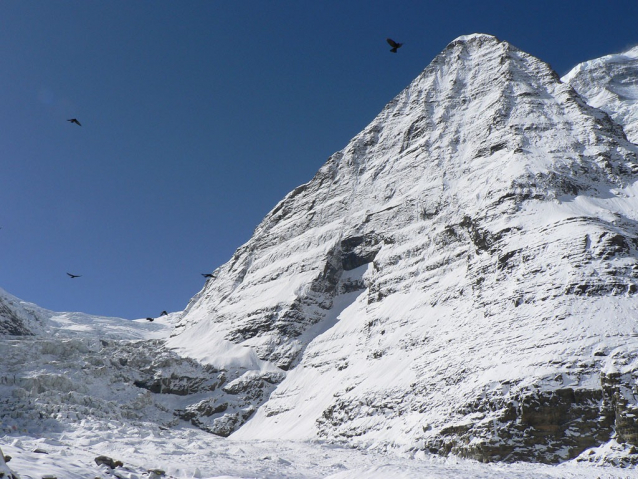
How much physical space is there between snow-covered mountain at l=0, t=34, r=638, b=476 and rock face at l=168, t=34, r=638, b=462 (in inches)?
9.1

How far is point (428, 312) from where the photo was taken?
6575 cm

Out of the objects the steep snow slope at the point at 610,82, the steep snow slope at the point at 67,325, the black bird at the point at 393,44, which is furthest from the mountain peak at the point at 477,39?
the black bird at the point at 393,44

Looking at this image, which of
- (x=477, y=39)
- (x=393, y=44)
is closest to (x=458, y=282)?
(x=393, y=44)

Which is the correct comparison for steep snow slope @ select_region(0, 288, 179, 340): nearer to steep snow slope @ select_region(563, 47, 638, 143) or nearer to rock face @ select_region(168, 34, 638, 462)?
rock face @ select_region(168, 34, 638, 462)

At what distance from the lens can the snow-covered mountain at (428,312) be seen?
41.6 meters

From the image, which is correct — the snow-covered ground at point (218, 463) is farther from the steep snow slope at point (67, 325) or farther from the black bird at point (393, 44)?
the steep snow slope at point (67, 325)

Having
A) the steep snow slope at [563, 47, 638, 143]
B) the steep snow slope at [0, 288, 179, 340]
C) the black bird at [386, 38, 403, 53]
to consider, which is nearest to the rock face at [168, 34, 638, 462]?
the steep snow slope at [0, 288, 179, 340]

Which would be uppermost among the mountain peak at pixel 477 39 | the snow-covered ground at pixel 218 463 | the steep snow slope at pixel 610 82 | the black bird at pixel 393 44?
the steep snow slope at pixel 610 82

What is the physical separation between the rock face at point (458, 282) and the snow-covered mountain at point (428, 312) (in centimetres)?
23

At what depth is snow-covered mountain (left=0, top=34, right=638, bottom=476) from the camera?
1636 inches

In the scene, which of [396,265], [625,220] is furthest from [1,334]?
[625,220]

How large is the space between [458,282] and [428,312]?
5319 millimetres

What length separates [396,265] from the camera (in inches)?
3263

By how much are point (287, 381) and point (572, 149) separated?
5462 cm
